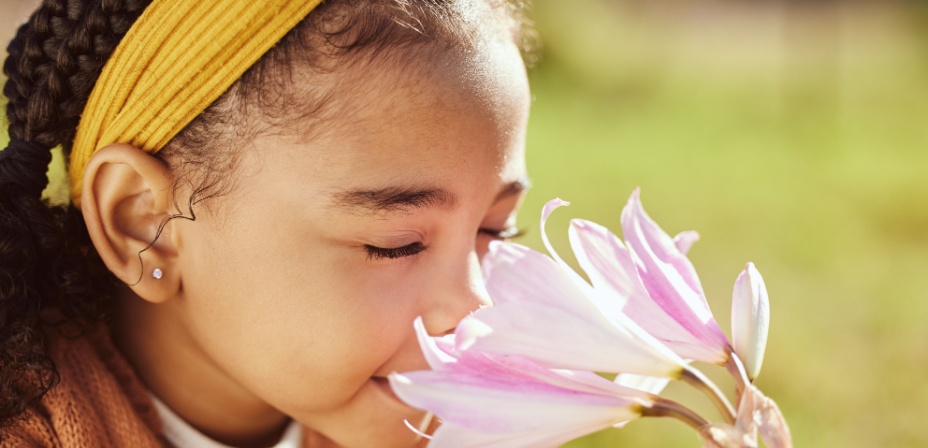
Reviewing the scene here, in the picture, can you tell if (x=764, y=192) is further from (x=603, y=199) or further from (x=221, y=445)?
(x=221, y=445)

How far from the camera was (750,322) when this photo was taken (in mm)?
922

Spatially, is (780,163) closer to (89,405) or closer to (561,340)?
(89,405)

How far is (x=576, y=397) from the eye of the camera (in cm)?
88

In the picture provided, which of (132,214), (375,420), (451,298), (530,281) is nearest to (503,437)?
(530,281)

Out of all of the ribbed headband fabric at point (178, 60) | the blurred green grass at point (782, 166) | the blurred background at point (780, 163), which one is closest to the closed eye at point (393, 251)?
the ribbed headband fabric at point (178, 60)

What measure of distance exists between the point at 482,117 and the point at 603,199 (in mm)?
2532

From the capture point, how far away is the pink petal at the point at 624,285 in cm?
94

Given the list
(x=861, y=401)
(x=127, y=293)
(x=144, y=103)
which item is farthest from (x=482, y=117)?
(x=861, y=401)

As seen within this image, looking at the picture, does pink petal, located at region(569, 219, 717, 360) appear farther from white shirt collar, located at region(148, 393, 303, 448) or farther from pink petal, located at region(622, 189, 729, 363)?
white shirt collar, located at region(148, 393, 303, 448)

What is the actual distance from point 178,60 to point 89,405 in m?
0.51

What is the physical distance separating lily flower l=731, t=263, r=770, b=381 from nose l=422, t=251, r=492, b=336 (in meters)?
0.39

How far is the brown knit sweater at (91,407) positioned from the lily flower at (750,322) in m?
0.88

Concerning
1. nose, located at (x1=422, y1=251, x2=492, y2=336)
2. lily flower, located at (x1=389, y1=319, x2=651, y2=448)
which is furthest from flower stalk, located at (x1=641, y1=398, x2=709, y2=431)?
nose, located at (x1=422, y1=251, x2=492, y2=336)

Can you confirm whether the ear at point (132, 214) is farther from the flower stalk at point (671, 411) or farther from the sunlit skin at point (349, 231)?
the flower stalk at point (671, 411)
